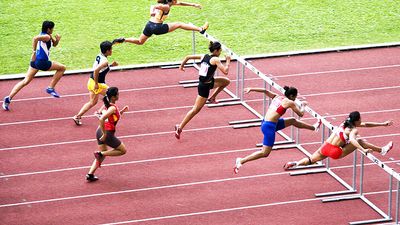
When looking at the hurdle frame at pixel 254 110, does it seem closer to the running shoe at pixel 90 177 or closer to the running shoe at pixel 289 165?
the running shoe at pixel 289 165

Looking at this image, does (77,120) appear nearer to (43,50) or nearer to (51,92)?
(51,92)

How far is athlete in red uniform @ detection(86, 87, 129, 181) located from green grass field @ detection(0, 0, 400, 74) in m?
6.59

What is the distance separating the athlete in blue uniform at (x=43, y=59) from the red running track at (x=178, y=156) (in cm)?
46

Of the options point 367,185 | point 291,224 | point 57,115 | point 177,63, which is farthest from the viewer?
point 177,63

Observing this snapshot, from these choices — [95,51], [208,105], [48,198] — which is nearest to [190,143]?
[208,105]

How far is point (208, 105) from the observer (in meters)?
21.5

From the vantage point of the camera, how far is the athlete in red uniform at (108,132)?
56.9 ft

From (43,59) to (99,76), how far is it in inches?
63.9

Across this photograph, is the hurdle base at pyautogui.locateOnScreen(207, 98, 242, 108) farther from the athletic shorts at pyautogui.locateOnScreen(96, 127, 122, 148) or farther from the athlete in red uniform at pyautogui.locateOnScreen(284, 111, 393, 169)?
the athlete in red uniform at pyautogui.locateOnScreen(284, 111, 393, 169)

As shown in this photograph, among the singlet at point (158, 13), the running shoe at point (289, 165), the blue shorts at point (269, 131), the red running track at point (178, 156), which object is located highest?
the singlet at point (158, 13)

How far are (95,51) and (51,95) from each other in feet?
10.8

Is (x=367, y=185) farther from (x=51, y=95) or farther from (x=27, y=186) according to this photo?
(x=51, y=95)

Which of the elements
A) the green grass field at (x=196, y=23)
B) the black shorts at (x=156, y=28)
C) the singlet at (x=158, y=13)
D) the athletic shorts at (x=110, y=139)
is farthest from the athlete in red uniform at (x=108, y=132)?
the green grass field at (x=196, y=23)

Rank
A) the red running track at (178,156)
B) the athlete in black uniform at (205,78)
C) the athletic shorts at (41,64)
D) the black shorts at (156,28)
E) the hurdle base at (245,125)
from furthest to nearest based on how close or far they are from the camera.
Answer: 1. the black shorts at (156,28)
2. the athletic shorts at (41,64)
3. the hurdle base at (245,125)
4. the athlete in black uniform at (205,78)
5. the red running track at (178,156)
